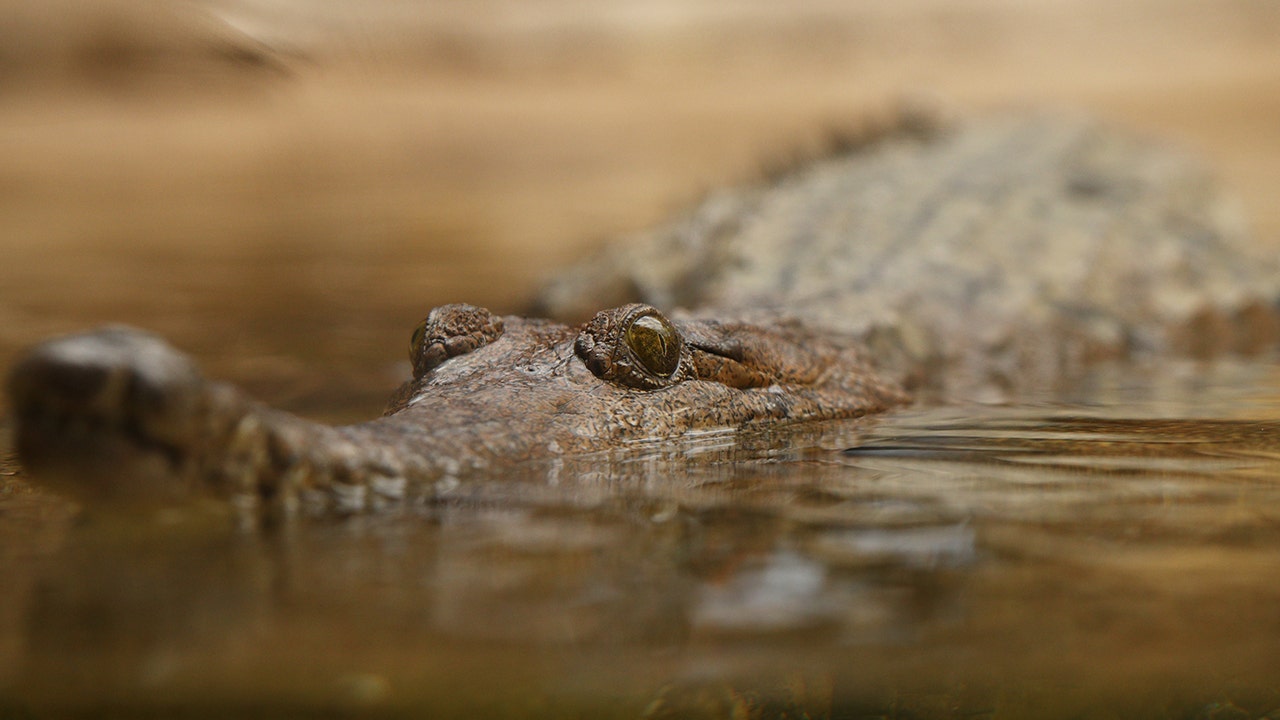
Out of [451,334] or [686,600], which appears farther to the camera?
[451,334]

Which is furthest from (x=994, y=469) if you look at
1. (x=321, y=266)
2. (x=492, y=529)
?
(x=321, y=266)

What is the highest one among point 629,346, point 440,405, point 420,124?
point 420,124

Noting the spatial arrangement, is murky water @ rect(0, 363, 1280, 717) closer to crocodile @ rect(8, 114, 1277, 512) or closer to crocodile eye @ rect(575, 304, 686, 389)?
crocodile @ rect(8, 114, 1277, 512)

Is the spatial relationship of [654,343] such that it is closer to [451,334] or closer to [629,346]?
[629,346]

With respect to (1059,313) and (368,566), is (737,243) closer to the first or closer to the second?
(1059,313)

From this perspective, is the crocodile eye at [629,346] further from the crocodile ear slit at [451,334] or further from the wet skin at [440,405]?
the crocodile ear slit at [451,334]

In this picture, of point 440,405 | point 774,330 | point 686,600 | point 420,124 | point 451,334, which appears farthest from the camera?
point 420,124

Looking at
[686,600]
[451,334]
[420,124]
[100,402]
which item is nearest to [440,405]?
[451,334]
